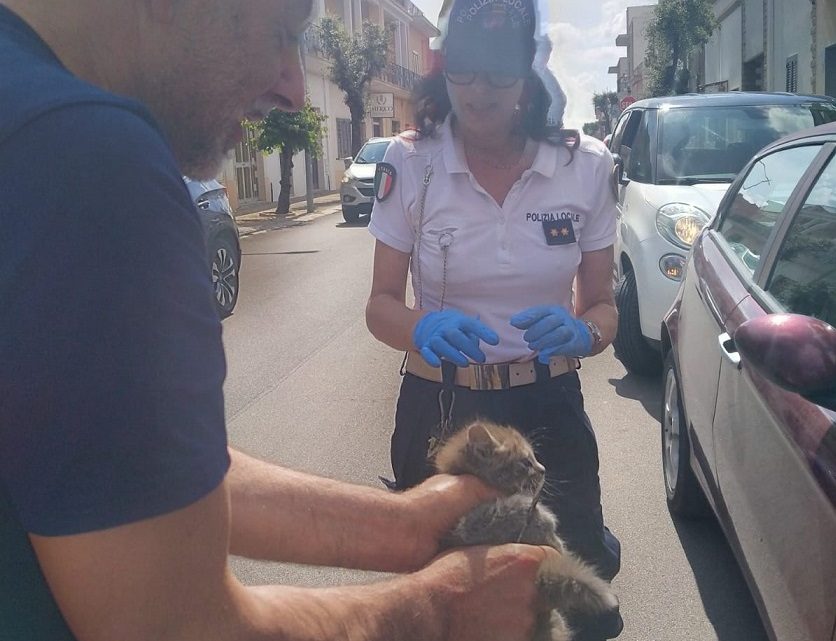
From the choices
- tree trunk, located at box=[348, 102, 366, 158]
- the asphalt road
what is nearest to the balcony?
tree trunk, located at box=[348, 102, 366, 158]

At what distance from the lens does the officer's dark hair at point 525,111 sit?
2.58 metres

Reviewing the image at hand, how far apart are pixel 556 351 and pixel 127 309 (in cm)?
163

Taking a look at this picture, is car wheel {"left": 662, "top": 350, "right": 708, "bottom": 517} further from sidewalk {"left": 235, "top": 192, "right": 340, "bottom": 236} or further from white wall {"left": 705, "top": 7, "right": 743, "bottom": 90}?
white wall {"left": 705, "top": 7, "right": 743, "bottom": 90}

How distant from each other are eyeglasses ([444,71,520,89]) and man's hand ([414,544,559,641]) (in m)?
1.45

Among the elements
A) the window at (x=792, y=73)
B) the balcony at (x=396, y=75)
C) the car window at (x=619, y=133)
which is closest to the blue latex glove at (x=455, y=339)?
the car window at (x=619, y=133)

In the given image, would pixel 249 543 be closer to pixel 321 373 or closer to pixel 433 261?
pixel 433 261

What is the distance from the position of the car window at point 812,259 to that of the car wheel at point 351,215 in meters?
16.4

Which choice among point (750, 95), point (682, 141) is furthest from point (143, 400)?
point (750, 95)

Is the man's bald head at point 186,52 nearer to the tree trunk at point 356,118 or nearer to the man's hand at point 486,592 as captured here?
the man's hand at point 486,592

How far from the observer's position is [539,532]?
160 cm

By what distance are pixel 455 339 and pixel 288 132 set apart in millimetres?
17886

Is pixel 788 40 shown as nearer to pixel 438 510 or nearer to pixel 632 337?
pixel 632 337

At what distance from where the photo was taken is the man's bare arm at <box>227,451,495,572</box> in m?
1.62

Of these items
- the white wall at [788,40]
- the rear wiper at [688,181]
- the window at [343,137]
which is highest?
the white wall at [788,40]
